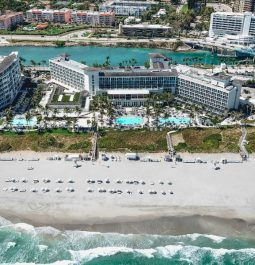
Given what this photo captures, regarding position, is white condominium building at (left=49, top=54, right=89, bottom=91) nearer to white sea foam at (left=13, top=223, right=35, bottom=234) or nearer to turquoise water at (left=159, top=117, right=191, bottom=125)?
turquoise water at (left=159, top=117, right=191, bottom=125)

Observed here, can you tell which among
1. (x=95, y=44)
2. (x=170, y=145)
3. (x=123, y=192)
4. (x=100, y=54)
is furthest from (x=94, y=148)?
(x=95, y=44)

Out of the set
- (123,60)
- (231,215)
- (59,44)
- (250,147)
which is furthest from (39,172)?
(59,44)

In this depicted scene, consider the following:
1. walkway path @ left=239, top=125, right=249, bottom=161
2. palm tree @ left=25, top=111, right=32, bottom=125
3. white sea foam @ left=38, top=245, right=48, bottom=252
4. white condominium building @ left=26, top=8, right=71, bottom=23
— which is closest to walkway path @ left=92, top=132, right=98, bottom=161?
palm tree @ left=25, top=111, right=32, bottom=125

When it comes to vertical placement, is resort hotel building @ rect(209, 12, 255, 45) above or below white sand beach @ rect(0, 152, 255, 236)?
above

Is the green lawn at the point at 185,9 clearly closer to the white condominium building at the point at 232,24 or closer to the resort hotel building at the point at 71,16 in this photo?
the white condominium building at the point at 232,24

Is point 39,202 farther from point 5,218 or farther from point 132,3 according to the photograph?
point 132,3

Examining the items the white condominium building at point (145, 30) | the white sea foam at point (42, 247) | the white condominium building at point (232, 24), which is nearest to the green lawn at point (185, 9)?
the white condominium building at point (145, 30)
